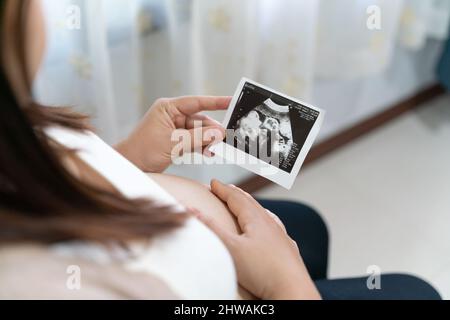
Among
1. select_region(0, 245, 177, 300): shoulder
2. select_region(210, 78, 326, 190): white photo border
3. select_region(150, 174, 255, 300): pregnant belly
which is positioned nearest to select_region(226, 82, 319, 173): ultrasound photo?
select_region(210, 78, 326, 190): white photo border

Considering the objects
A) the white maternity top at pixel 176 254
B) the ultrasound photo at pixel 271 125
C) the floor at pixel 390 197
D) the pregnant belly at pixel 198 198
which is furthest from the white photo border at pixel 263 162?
the floor at pixel 390 197

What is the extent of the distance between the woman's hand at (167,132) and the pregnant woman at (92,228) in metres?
0.17

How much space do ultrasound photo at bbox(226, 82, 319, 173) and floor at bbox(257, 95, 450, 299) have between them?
2.90 feet

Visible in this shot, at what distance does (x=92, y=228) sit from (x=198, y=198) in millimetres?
254

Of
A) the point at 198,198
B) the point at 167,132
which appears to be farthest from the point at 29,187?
the point at 167,132

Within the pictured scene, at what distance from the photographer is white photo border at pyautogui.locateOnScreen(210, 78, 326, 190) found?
0.90m

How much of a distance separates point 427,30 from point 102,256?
1.72 meters

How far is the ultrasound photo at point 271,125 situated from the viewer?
2.98ft

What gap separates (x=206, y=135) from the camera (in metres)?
0.92

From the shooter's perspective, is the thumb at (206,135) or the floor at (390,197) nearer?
the thumb at (206,135)

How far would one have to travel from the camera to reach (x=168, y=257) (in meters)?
0.60
